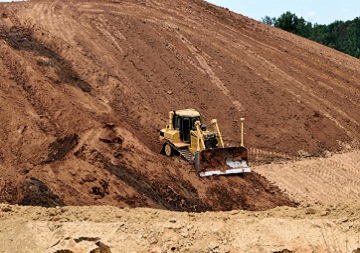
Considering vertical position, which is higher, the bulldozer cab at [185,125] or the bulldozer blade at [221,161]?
the bulldozer cab at [185,125]

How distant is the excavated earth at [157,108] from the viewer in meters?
16.5

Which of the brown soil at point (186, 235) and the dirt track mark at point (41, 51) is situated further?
the dirt track mark at point (41, 51)

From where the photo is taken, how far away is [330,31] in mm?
67875

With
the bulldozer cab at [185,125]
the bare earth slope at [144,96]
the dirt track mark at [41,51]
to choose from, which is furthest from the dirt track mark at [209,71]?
the dirt track mark at [41,51]

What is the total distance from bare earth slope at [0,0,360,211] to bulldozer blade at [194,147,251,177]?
0.35m

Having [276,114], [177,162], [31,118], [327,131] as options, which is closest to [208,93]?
[276,114]

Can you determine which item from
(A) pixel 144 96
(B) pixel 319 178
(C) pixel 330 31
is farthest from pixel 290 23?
(B) pixel 319 178

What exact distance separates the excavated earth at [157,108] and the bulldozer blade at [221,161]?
329 mm

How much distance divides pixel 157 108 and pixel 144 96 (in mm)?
1008

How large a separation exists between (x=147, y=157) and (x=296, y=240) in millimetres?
10755

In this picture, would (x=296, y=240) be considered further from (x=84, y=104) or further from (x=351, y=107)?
(x=351, y=107)

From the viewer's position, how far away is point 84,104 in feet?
70.4

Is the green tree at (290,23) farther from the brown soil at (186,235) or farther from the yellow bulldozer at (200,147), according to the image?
the brown soil at (186,235)

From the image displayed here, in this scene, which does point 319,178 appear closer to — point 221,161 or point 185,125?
point 221,161
